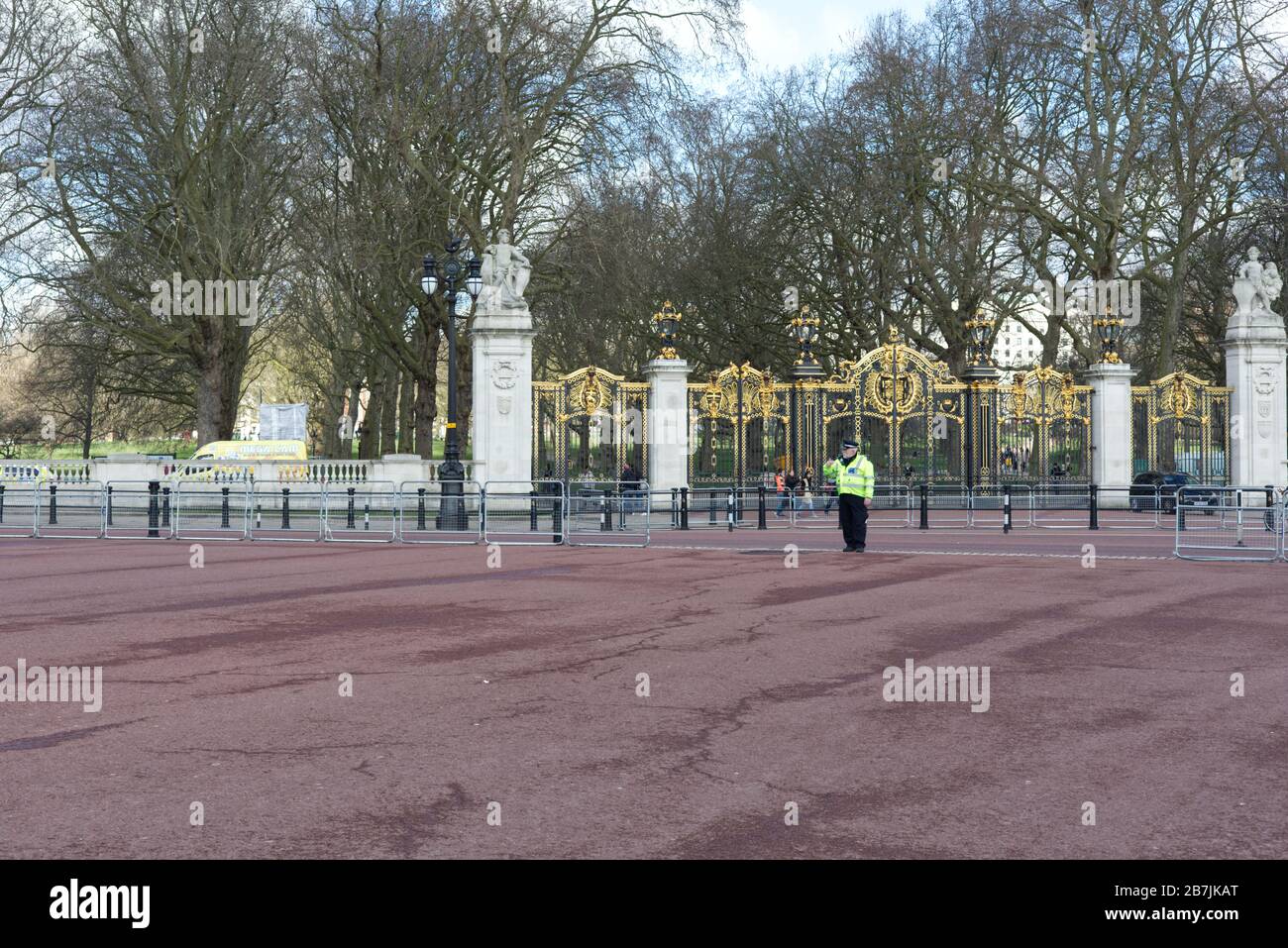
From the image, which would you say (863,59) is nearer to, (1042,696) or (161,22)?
(161,22)

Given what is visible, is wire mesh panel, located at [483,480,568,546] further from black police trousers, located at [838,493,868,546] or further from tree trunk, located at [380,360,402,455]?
tree trunk, located at [380,360,402,455]

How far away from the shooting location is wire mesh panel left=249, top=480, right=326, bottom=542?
76.9ft

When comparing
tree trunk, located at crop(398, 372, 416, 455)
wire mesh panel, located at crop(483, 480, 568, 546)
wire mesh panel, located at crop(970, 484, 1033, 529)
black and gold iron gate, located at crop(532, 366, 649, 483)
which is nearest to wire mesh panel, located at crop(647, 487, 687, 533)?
black and gold iron gate, located at crop(532, 366, 649, 483)

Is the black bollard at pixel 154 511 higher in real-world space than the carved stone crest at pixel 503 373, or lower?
lower

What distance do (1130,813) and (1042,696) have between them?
2.56 metres

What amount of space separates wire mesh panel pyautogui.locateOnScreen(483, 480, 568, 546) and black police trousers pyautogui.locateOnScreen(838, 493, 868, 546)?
428cm

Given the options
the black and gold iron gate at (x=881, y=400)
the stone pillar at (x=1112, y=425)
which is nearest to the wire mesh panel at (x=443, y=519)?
the black and gold iron gate at (x=881, y=400)

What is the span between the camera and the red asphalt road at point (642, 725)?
5289mm

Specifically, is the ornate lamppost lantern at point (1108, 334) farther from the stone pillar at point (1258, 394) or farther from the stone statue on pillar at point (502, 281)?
the stone statue on pillar at point (502, 281)

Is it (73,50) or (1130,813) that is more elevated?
(73,50)

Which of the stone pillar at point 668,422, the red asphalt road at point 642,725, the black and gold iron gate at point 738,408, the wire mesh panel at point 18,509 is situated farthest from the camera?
the black and gold iron gate at point 738,408

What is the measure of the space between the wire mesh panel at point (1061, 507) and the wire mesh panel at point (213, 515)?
50.7 feet
